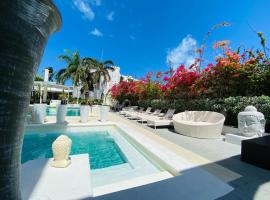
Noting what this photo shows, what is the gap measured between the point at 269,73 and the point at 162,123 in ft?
17.3

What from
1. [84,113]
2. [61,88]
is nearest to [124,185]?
[84,113]

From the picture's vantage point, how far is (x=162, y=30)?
23953 mm

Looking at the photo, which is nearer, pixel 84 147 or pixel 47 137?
pixel 84 147

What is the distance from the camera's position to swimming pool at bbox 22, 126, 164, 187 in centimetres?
356

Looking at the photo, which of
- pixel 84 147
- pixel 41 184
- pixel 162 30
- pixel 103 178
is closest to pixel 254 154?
pixel 103 178

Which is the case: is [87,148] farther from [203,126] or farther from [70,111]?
[70,111]

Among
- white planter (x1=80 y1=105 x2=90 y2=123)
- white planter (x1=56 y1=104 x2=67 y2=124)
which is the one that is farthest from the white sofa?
white planter (x1=56 y1=104 x2=67 y2=124)

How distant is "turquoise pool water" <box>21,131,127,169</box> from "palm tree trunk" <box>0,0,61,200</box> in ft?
12.1

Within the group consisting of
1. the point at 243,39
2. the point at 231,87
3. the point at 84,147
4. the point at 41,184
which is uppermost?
the point at 243,39

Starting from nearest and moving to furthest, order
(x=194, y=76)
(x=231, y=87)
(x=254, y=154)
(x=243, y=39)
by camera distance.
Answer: (x=254, y=154), (x=231, y=87), (x=243, y=39), (x=194, y=76)

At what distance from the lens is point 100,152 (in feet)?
18.1

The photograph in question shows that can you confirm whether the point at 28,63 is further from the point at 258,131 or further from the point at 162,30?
the point at 162,30

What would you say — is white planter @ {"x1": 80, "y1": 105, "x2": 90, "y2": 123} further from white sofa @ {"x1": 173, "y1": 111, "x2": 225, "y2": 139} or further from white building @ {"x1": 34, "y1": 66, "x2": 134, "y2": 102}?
white building @ {"x1": 34, "y1": 66, "x2": 134, "y2": 102}

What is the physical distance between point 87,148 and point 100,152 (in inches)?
25.8
